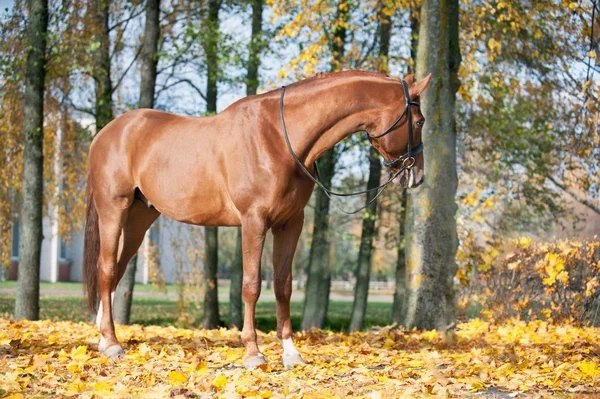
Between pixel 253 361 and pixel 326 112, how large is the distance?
6.92 feet

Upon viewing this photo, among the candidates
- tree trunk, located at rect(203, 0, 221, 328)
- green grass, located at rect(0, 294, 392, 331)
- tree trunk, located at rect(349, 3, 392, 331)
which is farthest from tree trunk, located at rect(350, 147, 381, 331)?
tree trunk, located at rect(203, 0, 221, 328)

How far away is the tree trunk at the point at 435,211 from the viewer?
29.1 ft

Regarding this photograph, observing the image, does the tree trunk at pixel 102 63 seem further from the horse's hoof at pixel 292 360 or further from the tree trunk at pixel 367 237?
the horse's hoof at pixel 292 360

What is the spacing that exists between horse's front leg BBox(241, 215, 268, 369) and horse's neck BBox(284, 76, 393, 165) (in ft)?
2.26

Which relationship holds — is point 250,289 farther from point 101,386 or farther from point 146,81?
point 146,81

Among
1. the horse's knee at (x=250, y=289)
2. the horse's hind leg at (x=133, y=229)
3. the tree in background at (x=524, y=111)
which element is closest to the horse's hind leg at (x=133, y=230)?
the horse's hind leg at (x=133, y=229)

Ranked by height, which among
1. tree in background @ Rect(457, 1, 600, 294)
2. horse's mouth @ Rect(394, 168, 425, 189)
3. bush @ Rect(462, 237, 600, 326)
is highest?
tree in background @ Rect(457, 1, 600, 294)

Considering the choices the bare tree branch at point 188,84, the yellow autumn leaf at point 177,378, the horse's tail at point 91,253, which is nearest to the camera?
the yellow autumn leaf at point 177,378

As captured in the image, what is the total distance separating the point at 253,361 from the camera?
5.44 m

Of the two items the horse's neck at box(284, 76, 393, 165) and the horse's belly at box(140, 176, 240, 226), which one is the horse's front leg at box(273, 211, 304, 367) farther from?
the horse's neck at box(284, 76, 393, 165)

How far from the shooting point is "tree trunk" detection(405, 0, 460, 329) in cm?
888

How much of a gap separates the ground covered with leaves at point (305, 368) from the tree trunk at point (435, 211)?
2.93 ft

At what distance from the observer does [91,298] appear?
7039 millimetres

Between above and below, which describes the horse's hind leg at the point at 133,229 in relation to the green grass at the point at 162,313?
above
